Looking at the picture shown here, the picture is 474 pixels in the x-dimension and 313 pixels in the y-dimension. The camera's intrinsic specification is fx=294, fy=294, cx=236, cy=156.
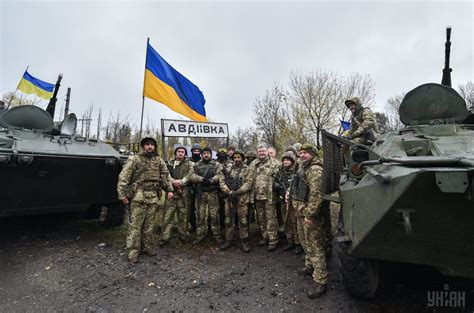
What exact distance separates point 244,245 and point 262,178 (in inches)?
41.1

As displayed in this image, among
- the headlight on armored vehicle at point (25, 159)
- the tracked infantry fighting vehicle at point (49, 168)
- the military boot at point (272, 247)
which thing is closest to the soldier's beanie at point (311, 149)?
the military boot at point (272, 247)

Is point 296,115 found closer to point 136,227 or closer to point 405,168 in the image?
point 136,227

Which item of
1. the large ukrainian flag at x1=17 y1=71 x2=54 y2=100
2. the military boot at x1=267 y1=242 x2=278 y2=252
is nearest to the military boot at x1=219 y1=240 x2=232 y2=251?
the military boot at x1=267 y1=242 x2=278 y2=252

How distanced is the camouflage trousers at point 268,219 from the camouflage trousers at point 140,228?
162 cm

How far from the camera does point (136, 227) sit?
158 inches

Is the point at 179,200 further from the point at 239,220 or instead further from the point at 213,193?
the point at 239,220

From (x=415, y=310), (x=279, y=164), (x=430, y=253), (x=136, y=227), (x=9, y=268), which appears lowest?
(x=9, y=268)

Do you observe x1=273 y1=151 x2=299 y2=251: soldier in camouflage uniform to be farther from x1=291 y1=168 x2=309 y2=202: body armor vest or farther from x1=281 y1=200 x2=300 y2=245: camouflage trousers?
x1=291 y1=168 x2=309 y2=202: body armor vest

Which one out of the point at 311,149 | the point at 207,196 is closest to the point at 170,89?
the point at 207,196

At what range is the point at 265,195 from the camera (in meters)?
4.52

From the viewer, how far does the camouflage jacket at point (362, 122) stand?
4.57 m

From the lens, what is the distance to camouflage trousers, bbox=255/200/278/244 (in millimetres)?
4426

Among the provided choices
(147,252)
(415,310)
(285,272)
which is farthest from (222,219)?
(415,310)

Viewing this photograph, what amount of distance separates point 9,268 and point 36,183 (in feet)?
3.68
